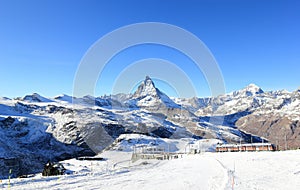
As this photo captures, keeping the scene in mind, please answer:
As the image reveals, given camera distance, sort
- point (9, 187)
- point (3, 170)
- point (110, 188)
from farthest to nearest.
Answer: point (3, 170) < point (9, 187) < point (110, 188)

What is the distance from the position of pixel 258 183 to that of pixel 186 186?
7236 millimetres

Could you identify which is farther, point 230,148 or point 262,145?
point 230,148

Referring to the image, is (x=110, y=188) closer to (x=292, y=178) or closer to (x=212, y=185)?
(x=212, y=185)

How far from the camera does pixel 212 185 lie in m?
26.8

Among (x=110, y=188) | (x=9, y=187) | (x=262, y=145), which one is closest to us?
(x=110, y=188)

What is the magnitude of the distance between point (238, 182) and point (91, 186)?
1479 cm

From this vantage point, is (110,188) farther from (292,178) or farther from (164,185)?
(292,178)

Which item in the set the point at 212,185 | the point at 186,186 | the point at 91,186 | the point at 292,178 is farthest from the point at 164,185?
the point at 292,178

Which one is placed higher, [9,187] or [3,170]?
[9,187]

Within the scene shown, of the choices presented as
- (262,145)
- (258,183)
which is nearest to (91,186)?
(258,183)

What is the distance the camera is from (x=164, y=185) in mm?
27922

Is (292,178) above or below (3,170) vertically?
above

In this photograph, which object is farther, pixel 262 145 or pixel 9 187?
pixel 262 145

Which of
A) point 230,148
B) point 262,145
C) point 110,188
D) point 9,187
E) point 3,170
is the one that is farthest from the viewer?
point 3,170
